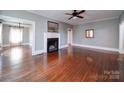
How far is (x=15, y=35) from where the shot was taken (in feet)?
31.7

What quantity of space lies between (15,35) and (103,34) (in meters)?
8.97

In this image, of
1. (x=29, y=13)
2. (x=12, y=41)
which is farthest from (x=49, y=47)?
(x=12, y=41)

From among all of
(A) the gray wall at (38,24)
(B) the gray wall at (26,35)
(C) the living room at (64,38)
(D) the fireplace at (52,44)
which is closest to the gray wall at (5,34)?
(C) the living room at (64,38)

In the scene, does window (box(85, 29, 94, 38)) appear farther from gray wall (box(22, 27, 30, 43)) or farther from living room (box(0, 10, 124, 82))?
gray wall (box(22, 27, 30, 43))

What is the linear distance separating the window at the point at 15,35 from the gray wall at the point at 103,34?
6876mm

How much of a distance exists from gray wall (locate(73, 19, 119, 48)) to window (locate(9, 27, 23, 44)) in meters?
6.88

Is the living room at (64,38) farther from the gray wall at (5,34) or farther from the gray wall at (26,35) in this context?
the gray wall at (26,35)

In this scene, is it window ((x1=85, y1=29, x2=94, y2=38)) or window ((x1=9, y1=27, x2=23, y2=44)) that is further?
window ((x1=9, y1=27, x2=23, y2=44))

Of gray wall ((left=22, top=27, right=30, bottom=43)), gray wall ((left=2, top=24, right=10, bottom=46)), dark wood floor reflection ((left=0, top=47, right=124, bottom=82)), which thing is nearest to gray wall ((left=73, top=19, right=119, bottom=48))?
dark wood floor reflection ((left=0, top=47, right=124, bottom=82))

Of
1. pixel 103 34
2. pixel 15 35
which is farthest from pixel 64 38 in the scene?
pixel 15 35

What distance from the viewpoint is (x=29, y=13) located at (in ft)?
16.0

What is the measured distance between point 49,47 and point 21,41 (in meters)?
5.60

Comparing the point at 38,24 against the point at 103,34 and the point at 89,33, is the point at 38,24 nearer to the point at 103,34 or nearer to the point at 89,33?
the point at 89,33

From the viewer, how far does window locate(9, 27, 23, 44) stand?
30.5 ft
